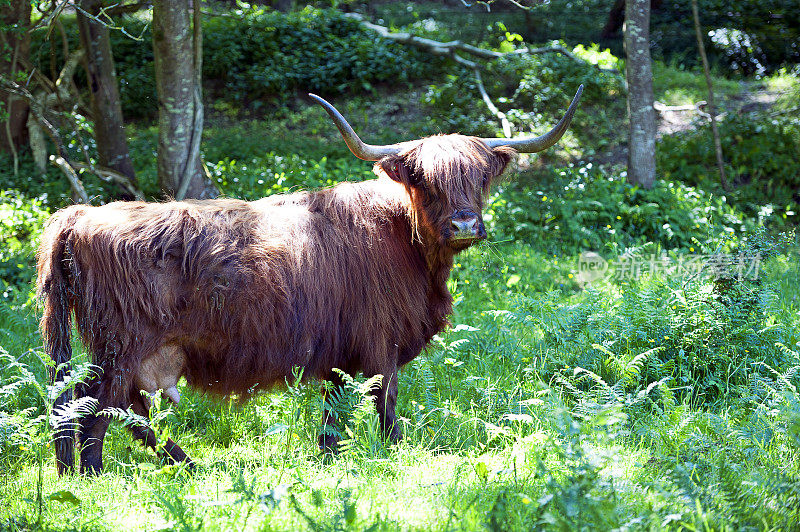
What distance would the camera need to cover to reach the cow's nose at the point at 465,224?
12.8 feet

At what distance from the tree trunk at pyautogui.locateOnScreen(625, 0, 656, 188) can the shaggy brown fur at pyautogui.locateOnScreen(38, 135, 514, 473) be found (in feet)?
14.4

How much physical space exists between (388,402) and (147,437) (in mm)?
1443

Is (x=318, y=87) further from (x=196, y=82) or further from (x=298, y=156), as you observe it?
(x=196, y=82)

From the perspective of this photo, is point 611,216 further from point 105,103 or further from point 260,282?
point 105,103

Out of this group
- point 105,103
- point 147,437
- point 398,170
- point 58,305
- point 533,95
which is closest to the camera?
point 58,305

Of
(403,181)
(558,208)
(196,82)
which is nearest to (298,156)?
A: (196,82)

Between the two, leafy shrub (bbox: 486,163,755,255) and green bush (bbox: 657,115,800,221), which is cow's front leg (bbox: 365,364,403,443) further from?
green bush (bbox: 657,115,800,221)

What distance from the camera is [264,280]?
375cm

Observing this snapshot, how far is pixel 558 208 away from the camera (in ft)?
26.1

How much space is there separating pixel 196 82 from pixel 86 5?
7.68 ft

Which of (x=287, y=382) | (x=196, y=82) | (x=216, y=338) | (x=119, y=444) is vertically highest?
(x=196, y=82)

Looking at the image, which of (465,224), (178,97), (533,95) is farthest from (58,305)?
(533,95)

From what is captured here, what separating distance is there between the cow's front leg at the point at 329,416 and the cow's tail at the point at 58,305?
1.35 meters

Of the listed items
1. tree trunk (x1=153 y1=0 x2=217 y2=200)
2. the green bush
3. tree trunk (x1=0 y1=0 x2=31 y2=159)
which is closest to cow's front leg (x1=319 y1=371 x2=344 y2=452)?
tree trunk (x1=153 y1=0 x2=217 y2=200)
